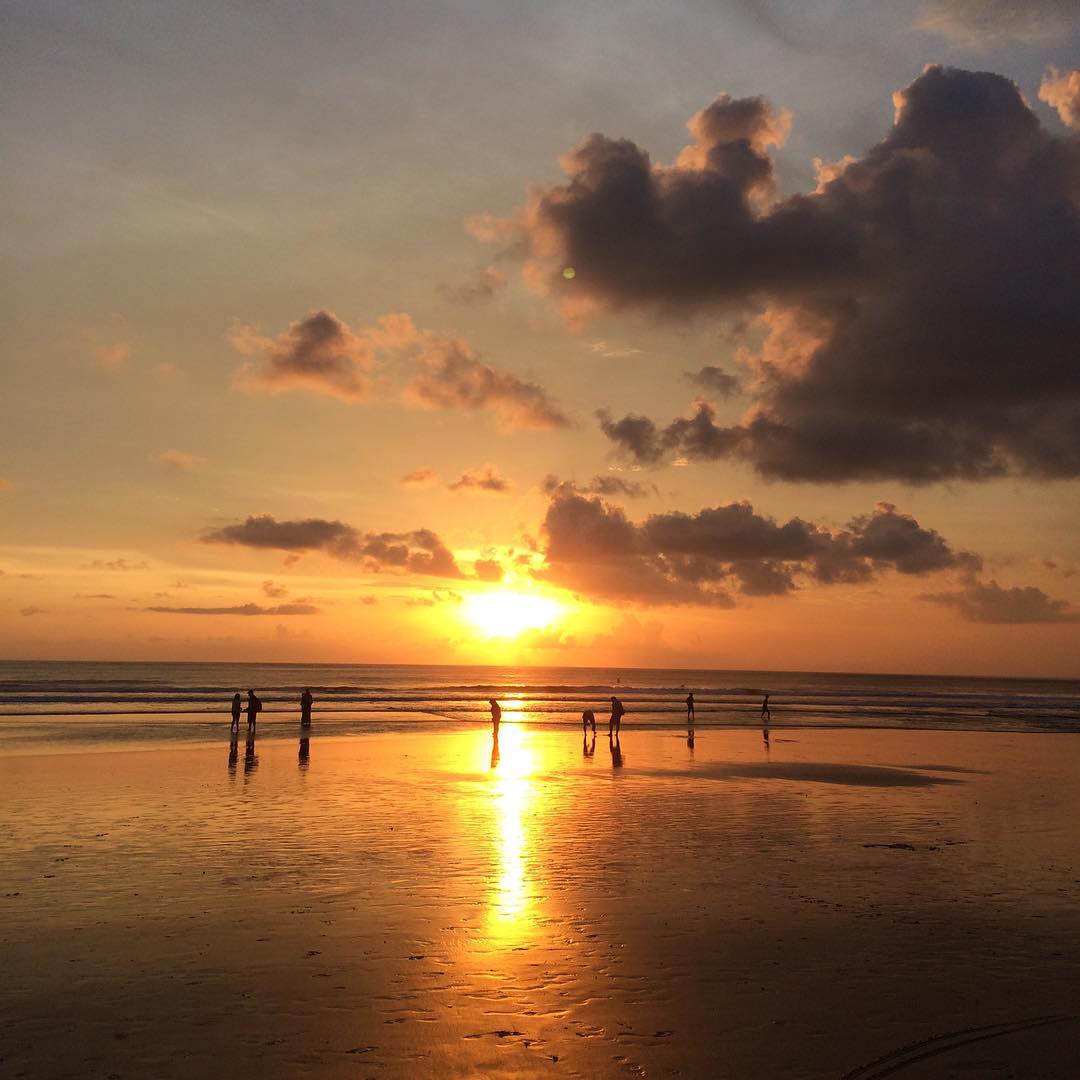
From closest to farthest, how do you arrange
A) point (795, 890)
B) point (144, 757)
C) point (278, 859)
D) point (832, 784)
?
point (795, 890), point (278, 859), point (832, 784), point (144, 757)

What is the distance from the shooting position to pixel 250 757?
3638 cm

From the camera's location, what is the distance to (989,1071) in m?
8.90

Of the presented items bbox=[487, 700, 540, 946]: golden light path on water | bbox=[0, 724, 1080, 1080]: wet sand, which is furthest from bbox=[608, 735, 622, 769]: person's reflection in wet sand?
bbox=[0, 724, 1080, 1080]: wet sand

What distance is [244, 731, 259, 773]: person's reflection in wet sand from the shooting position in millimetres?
33281

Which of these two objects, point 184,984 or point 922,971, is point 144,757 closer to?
point 184,984

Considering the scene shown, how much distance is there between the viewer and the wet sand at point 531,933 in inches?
366

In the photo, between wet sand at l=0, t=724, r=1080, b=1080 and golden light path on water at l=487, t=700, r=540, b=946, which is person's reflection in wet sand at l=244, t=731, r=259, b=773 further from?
golden light path on water at l=487, t=700, r=540, b=946

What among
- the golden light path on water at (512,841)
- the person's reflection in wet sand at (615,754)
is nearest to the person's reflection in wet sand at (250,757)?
the golden light path on water at (512,841)

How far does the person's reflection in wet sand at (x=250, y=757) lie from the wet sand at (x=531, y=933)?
543cm

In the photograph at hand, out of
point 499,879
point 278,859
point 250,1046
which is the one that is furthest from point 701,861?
point 250,1046

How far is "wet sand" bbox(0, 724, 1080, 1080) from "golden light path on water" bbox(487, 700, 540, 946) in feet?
0.32

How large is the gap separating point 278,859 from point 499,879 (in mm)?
4683

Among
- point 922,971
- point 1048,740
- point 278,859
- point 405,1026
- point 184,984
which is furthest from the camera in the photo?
point 1048,740

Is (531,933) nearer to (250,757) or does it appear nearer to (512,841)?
(512,841)
